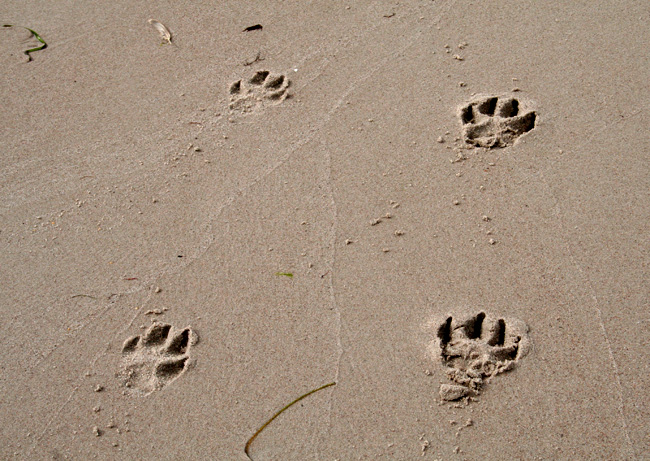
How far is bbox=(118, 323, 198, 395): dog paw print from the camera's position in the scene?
179 cm

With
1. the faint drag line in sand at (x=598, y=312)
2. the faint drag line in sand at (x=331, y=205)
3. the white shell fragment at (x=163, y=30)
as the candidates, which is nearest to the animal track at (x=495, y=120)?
the faint drag line in sand at (x=598, y=312)

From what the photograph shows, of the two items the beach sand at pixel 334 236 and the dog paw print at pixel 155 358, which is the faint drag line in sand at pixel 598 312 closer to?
the beach sand at pixel 334 236

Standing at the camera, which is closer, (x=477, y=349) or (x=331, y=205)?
(x=477, y=349)

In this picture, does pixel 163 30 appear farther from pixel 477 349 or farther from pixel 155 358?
pixel 477 349

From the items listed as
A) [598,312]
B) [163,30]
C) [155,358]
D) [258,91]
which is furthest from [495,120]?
[163,30]

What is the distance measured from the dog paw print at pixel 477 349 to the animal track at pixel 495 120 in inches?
28.0

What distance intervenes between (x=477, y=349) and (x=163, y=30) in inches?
81.4

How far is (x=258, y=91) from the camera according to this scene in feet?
8.34

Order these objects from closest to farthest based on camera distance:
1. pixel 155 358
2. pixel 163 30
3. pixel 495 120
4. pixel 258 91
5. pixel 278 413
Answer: pixel 278 413, pixel 155 358, pixel 495 120, pixel 258 91, pixel 163 30

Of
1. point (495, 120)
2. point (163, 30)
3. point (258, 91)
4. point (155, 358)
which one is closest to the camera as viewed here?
point (155, 358)

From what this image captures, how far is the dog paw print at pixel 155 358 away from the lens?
179 cm

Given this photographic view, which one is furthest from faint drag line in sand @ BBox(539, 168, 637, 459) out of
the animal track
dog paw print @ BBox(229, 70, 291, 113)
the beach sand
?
dog paw print @ BBox(229, 70, 291, 113)

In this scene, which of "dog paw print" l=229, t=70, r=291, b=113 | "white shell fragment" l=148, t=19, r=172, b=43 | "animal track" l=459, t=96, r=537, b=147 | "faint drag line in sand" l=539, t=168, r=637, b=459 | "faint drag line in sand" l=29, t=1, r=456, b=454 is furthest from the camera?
"white shell fragment" l=148, t=19, r=172, b=43

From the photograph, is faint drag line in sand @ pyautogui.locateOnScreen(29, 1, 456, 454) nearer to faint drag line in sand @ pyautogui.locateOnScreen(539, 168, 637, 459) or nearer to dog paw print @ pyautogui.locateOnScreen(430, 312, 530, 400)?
dog paw print @ pyautogui.locateOnScreen(430, 312, 530, 400)
